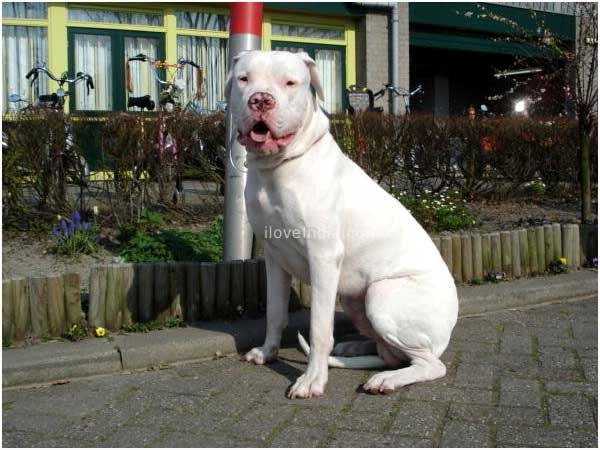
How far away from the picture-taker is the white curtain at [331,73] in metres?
14.3

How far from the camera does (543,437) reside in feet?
9.45

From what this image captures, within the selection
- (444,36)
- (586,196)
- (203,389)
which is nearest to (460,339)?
(203,389)

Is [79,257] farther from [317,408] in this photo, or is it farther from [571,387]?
[571,387]

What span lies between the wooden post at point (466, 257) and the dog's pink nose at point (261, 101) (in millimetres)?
2787

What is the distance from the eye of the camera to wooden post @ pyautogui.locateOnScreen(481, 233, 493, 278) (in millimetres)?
5453

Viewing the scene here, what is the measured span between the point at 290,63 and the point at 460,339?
223 centimetres

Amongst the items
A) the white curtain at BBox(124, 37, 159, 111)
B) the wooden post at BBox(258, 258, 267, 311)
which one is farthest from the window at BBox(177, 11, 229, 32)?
the wooden post at BBox(258, 258, 267, 311)

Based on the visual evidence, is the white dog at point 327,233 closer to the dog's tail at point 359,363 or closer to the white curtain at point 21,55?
the dog's tail at point 359,363

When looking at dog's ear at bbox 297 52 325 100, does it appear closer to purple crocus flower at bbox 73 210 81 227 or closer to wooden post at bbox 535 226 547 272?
purple crocus flower at bbox 73 210 81 227

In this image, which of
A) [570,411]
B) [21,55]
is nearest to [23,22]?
[21,55]

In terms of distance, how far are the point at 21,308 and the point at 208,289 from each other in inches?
45.2

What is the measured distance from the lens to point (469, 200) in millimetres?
8258

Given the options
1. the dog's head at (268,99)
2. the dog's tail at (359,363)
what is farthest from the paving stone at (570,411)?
the dog's head at (268,99)

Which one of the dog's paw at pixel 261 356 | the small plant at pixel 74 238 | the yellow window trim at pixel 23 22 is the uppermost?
the yellow window trim at pixel 23 22
